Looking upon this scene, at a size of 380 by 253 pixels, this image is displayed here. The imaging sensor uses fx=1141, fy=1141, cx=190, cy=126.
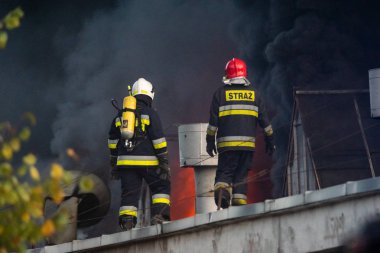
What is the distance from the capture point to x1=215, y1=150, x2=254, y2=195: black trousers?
463 inches

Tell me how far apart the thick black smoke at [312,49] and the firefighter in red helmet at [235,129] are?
5641mm

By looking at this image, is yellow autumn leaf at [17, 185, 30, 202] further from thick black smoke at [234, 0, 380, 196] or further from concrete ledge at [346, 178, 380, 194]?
thick black smoke at [234, 0, 380, 196]

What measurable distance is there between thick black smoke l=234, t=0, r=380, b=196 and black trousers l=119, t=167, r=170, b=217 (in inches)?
225

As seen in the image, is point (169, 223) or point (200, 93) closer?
point (169, 223)

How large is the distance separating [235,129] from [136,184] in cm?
121

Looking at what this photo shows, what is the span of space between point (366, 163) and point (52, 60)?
39.2ft

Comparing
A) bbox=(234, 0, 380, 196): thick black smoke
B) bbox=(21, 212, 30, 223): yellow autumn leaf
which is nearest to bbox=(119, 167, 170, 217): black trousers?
bbox=(234, 0, 380, 196): thick black smoke

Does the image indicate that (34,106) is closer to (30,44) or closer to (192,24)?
(30,44)

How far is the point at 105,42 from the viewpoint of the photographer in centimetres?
2375

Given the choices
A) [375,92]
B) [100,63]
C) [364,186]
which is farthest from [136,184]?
[100,63]

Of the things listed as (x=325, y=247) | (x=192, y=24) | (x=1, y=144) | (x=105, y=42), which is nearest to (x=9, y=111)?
(x=105, y=42)

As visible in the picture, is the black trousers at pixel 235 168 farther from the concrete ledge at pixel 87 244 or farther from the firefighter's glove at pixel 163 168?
the concrete ledge at pixel 87 244

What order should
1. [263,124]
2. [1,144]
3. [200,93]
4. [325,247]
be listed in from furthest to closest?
1. [200,93]
2. [263,124]
3. [325,247]
4. [1,144]

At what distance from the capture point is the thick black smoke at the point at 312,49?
18.2 meters
